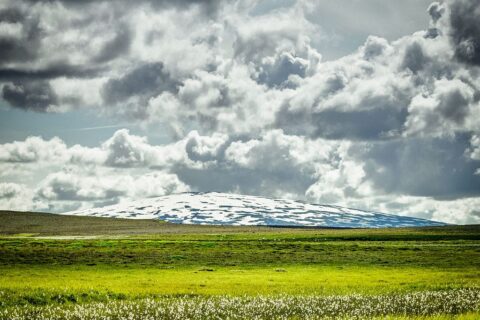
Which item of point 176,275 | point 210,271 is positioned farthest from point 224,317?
point 210,271

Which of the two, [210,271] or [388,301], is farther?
[210,271]

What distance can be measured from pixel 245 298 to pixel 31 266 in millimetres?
38188

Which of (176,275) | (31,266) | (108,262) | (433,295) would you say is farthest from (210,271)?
(433,295)

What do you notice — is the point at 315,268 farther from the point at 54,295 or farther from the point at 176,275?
the point at 54,295

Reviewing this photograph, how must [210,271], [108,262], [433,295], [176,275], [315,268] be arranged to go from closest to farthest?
1. [433,295]
2. [176,275]
3. [210,271]
4. [315,268]
5. [108,262]

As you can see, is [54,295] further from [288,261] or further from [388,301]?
[288,261]

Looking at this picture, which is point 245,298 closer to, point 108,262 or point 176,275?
point 176,275

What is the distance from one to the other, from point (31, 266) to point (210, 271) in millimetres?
22153

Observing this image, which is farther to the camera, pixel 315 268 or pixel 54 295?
pixel 315 268

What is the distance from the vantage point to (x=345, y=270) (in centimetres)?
5725

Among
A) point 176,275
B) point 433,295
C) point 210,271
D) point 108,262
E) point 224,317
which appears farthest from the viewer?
point 108,262

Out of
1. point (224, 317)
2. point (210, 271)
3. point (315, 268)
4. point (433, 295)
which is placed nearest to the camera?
point (224, 317)

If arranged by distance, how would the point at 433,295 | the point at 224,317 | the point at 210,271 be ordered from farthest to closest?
the point at 210,271 < the point at 433,295 < the point at 224,317

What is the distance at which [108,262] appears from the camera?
65.3 m
